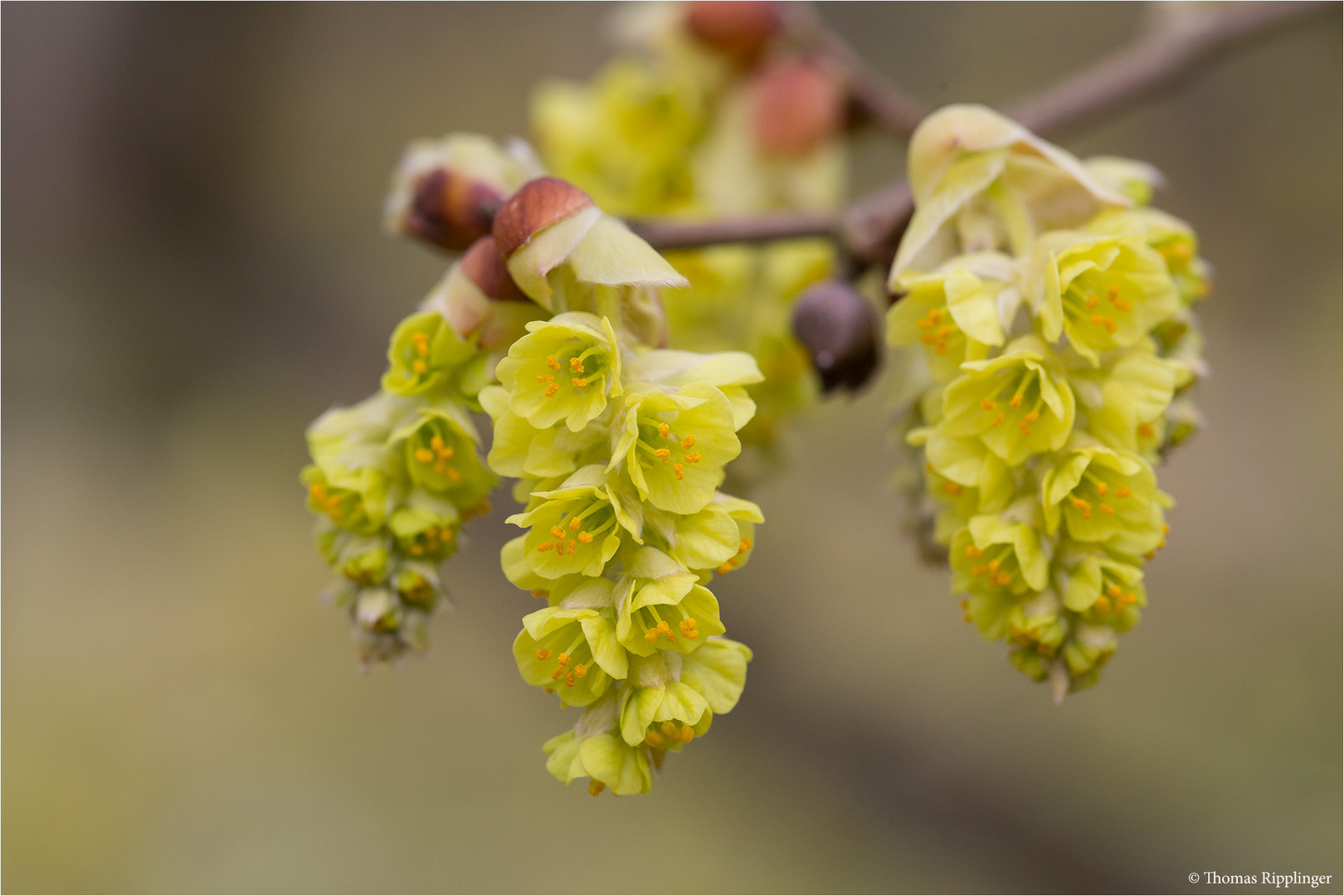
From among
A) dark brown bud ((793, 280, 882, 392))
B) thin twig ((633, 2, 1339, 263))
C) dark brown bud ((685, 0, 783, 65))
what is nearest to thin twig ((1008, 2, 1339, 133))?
thin twig ((633, 2, 1339, 263))

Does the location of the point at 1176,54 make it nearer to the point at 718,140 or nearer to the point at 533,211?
the point at 718,140

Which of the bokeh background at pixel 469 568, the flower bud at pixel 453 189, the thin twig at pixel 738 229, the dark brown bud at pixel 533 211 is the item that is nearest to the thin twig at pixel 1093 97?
the thin twig at pixel 738 229

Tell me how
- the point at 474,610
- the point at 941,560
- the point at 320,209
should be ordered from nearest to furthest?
the point at 941,560, the point at 474,610, the point at 320,209

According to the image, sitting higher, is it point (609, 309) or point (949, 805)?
point (949, 805)

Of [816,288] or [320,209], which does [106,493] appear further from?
[816,288]

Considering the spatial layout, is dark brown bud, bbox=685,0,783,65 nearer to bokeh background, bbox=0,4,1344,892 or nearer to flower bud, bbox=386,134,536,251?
flower bud, bbox=386,134,536,251

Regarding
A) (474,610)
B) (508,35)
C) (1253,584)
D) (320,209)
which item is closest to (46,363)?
(320,209)
